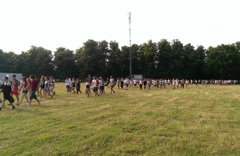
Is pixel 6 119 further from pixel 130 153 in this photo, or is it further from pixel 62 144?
pixel 130 153

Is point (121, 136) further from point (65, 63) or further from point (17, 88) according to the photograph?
point (65, 63)

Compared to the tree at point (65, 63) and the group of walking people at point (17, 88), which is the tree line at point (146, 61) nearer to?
the tree at point (65, 63)

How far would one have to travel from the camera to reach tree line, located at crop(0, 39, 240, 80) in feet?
185

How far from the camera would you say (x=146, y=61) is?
191 feet

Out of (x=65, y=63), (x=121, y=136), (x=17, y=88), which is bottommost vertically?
(x=121, y=136)

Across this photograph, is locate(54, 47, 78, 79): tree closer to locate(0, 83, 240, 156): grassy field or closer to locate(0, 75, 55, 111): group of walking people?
locate(0, 75, 55, 111): group of walking people

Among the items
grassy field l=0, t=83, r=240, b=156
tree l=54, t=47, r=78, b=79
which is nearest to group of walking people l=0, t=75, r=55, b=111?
grassy field l=0, t=83, r=240, b=156

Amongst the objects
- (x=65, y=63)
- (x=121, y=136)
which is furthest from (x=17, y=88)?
(x=65, y=63)

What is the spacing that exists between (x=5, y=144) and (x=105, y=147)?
2.85 meters

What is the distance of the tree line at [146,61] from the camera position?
56406mm

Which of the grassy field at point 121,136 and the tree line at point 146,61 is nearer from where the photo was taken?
the grassy field at point 121,136

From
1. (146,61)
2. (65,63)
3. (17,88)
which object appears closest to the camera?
(17,88)

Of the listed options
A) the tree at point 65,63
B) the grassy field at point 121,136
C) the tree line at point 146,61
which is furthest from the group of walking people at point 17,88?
the tree at point 65,63

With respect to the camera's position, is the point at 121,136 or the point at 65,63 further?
the point at 65,63
